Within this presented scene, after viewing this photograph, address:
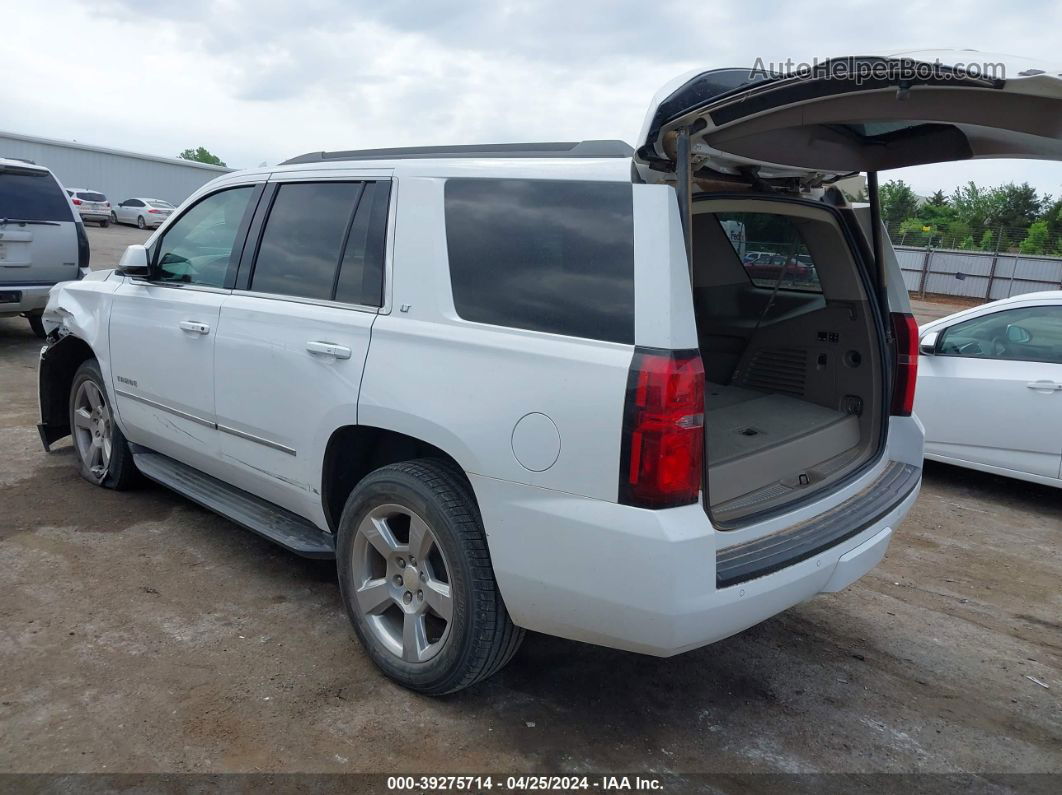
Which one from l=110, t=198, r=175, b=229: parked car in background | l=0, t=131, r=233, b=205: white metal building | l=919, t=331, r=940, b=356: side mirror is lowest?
l=919, t=331, r=940, b=356: side mirror

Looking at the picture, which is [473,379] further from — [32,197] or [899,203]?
[899,203]

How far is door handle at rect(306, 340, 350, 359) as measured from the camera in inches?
130

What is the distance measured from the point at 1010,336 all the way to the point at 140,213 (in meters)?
34.7

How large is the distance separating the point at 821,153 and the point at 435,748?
246 centimetres

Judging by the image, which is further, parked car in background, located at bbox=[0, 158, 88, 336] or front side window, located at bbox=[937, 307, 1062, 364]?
parked car in background, located at bbox=[0, 158, 88, 336]

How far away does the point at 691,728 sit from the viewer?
3.10 meters

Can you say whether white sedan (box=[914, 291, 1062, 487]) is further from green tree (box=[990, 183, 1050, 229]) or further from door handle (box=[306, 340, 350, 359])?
green tree (box=[990, 183, 1050, 229])

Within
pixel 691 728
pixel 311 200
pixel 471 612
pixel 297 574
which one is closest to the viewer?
pixel 471 612

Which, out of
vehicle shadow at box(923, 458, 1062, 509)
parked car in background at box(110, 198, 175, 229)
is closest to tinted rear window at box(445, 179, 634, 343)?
vehicle shadow at box(923, 458, 1062, 509)

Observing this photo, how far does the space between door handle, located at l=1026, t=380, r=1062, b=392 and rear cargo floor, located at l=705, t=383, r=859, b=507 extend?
2567 millimetres

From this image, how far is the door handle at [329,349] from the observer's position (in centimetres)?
329

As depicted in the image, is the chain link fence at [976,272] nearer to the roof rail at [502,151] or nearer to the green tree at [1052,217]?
the green tree at [1052,217]

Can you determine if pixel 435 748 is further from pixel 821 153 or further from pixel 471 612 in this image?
pixel 821 153

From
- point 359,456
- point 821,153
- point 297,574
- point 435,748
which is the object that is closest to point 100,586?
point 297,574
